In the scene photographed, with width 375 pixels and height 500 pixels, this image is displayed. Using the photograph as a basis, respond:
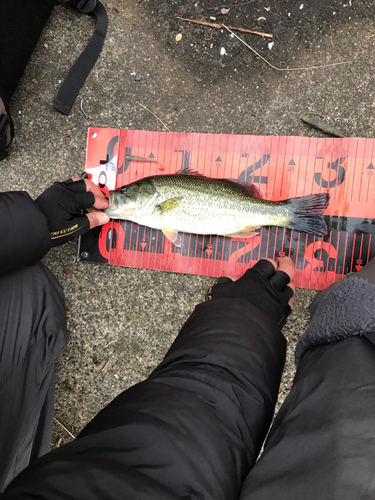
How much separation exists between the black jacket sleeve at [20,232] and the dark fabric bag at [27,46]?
29.5 inches

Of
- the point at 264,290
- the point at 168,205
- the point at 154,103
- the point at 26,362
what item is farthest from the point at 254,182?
the point at 26,362

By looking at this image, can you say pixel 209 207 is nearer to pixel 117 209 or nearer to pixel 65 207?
pixel 117 209

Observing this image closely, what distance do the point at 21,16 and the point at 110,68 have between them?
74cm

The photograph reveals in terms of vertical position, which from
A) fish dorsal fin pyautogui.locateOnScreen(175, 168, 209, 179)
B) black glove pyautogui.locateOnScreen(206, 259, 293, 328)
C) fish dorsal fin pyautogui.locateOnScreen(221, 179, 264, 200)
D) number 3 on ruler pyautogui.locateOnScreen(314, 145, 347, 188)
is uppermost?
number 3 on ruler pyautogui.locateOnScreen(314, 145, 347, 188)

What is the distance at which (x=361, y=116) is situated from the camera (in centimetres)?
253

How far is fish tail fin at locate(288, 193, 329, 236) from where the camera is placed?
2438 millimetres

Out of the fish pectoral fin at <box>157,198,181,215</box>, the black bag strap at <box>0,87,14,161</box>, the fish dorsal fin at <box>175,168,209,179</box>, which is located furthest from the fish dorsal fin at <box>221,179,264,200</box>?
the black bag strap at <box>0,87,14,161</box>

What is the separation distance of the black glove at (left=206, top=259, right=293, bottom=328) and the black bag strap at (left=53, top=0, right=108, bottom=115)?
2037mm

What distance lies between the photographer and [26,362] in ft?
7.59

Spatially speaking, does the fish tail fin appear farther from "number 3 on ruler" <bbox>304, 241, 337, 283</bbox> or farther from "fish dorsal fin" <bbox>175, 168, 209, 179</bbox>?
"fish dorsal fin" <bbox>175, 168, 209, 179</bbox>

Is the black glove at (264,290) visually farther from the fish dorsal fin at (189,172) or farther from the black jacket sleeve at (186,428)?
the fish dorsal fin at (189,172)

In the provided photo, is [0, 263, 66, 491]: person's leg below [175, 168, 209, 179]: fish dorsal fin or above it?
below


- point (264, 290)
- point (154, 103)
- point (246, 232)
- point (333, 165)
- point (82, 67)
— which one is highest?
point (82, 67)

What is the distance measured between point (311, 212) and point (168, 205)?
1092 millimetres
